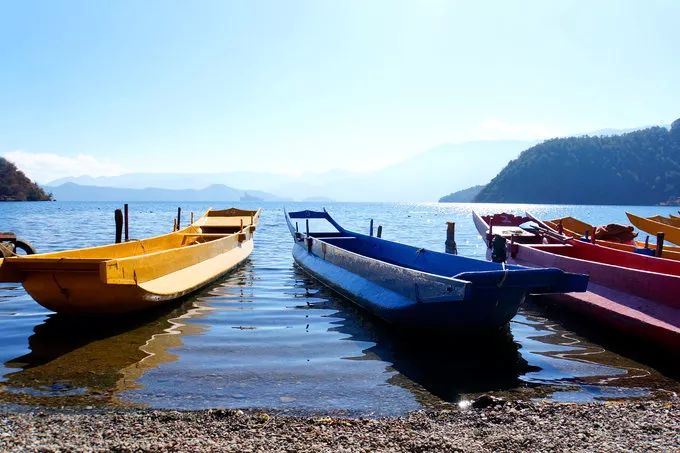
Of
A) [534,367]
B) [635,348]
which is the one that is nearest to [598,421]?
[534,367]

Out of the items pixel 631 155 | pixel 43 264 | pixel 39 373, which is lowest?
pixel 39 373

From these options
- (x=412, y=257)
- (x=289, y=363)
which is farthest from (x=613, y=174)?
(x=289, y=363)

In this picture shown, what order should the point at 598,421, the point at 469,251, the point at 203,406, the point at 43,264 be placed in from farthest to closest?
the point at 469,251 → the point at 43,264 → the point at 203,406 → the point at 598,421

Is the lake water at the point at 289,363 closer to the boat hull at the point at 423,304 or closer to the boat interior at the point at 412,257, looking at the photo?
the boat hull at the point at 423,304

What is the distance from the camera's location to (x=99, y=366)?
26.2 feet

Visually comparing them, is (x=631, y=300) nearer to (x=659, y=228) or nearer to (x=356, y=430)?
(x=356, y=430)

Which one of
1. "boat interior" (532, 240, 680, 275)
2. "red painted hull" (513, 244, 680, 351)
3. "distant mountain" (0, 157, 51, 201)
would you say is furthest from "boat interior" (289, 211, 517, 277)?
"distant mountain" (0, 157, 51, 201)

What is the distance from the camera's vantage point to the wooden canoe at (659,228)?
21078 mm

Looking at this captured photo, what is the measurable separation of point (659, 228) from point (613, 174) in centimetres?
18630

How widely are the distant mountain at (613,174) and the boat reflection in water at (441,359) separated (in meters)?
197

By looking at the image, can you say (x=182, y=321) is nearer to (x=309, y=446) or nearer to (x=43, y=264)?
(x=43, y=264)

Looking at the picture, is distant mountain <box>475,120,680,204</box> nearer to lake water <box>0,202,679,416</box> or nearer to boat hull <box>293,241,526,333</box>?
boat hull <box>293,241,526,333</box>

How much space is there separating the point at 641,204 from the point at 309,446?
207 meters

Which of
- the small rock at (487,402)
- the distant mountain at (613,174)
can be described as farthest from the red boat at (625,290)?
the distant mountain at (613,174)
